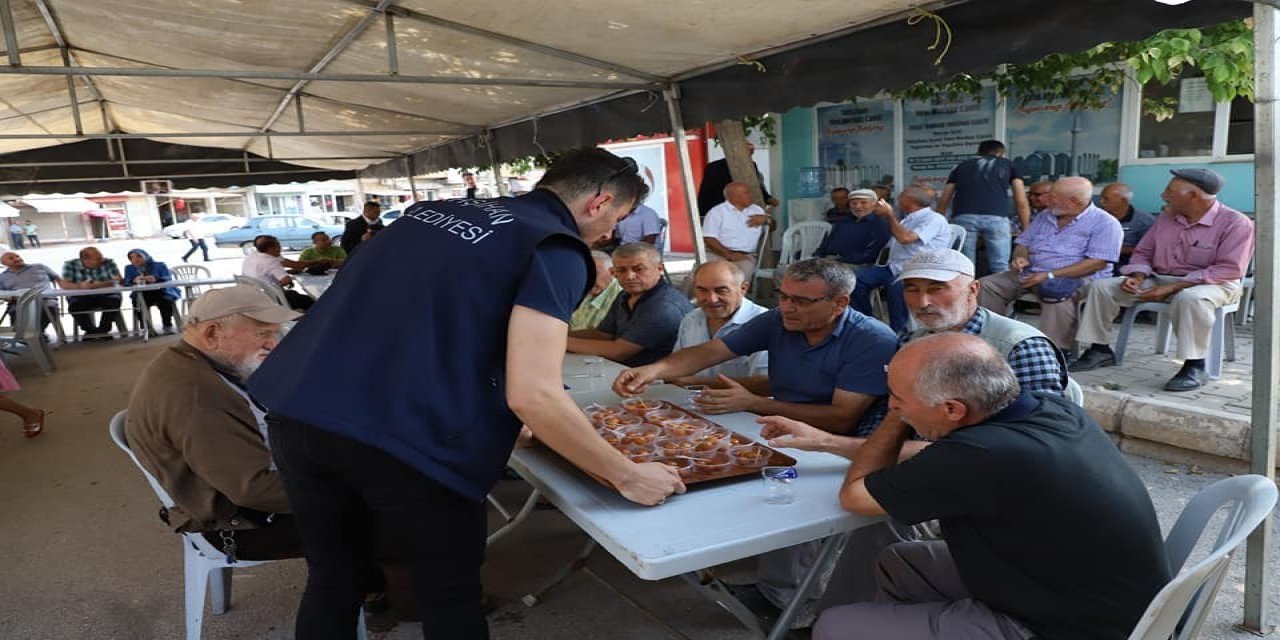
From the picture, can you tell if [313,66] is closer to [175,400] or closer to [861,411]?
[175,400]

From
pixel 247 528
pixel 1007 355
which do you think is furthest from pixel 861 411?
pixel 247 528

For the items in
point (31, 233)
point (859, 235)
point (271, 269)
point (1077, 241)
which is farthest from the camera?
point (31, 233)

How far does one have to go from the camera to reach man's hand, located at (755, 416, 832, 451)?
185cm

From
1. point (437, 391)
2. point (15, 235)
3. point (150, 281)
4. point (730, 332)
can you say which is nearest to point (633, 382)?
point (730, 332)

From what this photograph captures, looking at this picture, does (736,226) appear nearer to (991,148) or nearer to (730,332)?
(991,148)

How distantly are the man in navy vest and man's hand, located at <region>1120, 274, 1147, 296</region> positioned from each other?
3.87 m

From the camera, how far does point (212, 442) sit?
6.52 feet

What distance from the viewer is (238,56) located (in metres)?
5.00

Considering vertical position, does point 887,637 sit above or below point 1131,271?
below

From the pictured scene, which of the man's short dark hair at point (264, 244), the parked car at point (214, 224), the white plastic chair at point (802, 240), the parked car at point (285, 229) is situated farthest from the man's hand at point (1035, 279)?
the parked car at point (214, 224)

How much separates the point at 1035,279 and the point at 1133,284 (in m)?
0.51

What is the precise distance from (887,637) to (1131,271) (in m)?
3.82

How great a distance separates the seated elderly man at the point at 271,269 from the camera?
803 centimetres

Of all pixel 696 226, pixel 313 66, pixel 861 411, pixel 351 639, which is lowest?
pixel 351 639
